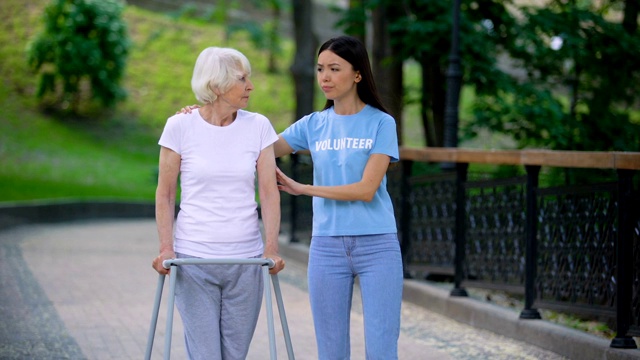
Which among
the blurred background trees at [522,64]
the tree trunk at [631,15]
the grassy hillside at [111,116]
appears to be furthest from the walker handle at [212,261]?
the grassy hillside at [111,116]

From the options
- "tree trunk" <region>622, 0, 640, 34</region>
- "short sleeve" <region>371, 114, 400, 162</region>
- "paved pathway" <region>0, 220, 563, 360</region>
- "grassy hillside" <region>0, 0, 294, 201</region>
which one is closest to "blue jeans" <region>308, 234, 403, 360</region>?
"short sleeve" <region>371, 114, 400, 162</region>

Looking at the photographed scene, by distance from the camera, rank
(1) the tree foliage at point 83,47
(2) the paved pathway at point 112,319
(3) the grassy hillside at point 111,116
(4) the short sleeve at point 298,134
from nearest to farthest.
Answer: (4) the short sleeve at point 298,134, (2) the paved pathway at point 112,319, (3) the grassy hillside at point 111,116, (1) the tree foliage at point 83,47

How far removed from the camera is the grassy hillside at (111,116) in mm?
29778

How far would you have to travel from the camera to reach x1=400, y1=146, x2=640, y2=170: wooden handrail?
23.1 ft

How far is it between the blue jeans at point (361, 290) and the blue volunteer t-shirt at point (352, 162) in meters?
0.05

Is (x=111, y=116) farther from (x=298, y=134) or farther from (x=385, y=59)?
(x=298, y=134)

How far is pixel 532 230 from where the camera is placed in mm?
8633

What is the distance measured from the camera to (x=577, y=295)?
26.8 feet

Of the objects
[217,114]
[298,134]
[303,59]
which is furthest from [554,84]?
[217,114]

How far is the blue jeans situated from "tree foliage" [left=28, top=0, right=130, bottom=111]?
32.4 metres

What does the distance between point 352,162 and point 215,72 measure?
74 centimetres

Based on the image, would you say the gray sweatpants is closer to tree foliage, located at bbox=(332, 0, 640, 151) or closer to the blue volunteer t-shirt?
the blue volunteer t-shirt

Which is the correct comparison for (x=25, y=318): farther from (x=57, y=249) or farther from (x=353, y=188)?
(x=57, y=249)

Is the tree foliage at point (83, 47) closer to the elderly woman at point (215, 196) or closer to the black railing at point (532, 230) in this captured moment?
the black railing at point (532, 230)
